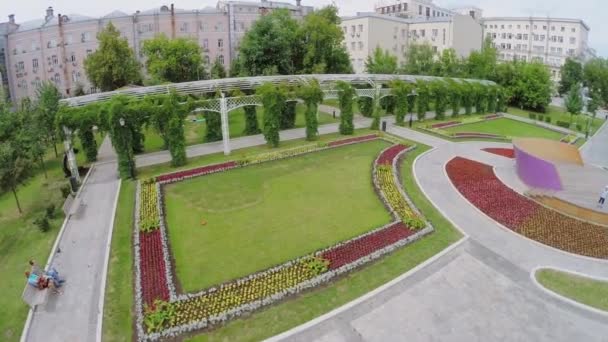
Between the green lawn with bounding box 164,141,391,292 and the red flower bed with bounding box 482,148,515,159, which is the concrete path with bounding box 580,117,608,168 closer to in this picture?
the red flower bed with bounding box 482,148,515,159

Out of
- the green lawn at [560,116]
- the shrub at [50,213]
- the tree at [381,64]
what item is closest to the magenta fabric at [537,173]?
the shrub at [50,213]

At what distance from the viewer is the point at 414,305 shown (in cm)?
1109

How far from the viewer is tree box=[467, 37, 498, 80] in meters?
54.1

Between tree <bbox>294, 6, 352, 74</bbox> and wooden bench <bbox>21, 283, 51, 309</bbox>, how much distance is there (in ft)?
126

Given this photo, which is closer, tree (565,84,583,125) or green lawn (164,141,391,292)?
green lawn (164,141,391,292)

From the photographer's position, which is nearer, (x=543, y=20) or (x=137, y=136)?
(x=137, y=136)

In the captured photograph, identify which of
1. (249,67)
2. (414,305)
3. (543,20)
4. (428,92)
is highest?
(543,20)

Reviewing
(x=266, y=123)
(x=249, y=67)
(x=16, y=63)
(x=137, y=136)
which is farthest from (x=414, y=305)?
(x=16, y=63)

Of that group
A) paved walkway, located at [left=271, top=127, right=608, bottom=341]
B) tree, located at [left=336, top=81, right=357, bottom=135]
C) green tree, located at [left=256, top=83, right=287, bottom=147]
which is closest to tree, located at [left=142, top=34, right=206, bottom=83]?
green tree, located at [left=256, top=83, right=287, bottom=147]

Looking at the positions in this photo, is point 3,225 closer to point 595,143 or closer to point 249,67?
Result: point 249,67

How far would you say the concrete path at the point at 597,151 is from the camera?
2644cm

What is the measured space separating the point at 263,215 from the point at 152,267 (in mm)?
5397

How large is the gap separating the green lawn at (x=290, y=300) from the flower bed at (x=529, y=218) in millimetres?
3168

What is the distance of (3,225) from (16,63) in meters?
49.9
